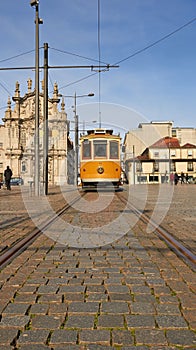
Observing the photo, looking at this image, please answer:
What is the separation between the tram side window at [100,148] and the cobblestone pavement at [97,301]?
17.7 m

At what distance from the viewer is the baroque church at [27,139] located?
6450 centimetres


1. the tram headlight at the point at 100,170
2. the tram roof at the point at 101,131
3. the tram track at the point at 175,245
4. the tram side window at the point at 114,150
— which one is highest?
the tram roof at the point at 101,131

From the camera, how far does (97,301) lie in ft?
12.0

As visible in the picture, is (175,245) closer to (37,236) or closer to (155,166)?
(37,236)

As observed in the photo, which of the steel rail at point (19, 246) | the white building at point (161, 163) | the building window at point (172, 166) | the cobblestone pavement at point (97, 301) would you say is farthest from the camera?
the building window at point (172, 166)

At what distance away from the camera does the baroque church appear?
64.5 meters

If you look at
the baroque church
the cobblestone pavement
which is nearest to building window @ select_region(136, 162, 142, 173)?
the baroque church

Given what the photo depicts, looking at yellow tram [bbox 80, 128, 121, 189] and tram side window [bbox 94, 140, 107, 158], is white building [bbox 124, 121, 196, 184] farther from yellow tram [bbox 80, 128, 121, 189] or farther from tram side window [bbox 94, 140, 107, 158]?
tram side window [bbox 94, 140, 107, 158]

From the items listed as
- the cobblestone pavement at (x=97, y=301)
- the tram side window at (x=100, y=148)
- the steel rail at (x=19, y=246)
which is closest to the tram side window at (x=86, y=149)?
the tram side window at (x=100, y=148)

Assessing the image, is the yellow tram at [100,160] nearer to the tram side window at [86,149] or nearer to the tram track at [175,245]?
the tram side window at [86,149]

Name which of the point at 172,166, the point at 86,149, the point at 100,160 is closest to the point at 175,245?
the point at 100,160

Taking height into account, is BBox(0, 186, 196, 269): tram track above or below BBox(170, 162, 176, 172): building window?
below

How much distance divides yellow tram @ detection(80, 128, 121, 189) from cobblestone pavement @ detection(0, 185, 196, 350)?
685 inches

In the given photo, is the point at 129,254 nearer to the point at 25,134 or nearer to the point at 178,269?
the point at 178,269
